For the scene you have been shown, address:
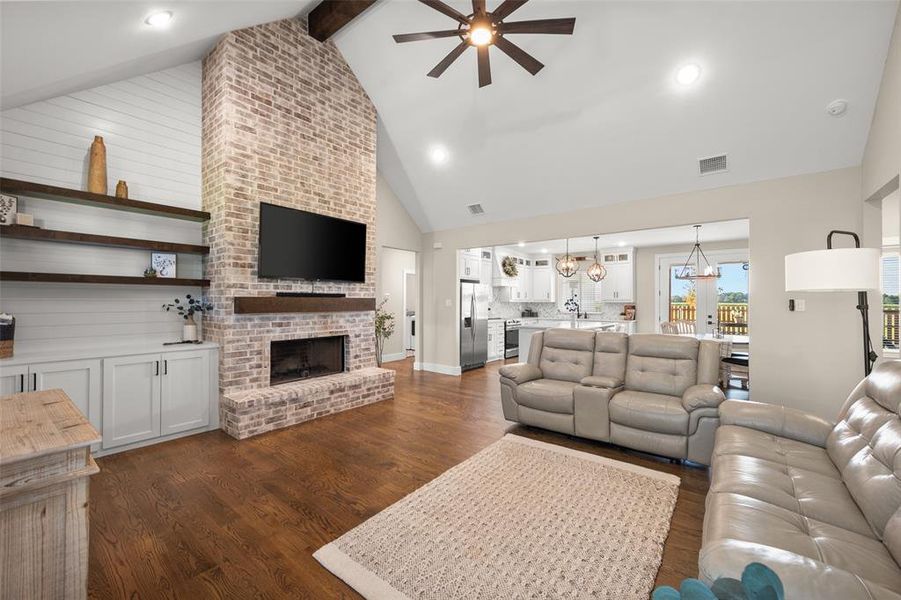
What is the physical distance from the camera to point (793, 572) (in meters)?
1.12

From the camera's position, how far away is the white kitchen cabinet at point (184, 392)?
3602 mm

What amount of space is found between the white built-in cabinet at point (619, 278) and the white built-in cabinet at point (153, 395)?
817 centimetres

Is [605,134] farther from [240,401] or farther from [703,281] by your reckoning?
[703,281]

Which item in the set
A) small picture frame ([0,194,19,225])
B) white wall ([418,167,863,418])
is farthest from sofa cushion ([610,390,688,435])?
small picture frame ([0,194,19,225])

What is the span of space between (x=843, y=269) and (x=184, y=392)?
205 inches

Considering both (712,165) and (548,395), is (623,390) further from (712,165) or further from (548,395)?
(712,165)

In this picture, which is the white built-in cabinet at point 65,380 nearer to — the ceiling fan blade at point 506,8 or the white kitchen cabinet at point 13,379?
the white kitchen cabinet at point 13,379

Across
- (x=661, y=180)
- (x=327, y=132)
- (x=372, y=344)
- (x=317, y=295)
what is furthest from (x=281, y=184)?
(x=661, y=180)

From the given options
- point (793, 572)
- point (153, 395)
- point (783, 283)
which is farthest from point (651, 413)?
point (153, 395)

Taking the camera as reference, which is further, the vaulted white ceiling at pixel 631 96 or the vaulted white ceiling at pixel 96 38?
the vaulted white ceiling at pixel 631 96

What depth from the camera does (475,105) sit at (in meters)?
4.67

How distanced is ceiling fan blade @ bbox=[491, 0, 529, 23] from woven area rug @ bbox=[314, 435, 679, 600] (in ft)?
10.3

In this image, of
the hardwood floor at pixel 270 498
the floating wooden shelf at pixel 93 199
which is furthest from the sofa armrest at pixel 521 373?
the floating wooden shelf at pixel 93 199

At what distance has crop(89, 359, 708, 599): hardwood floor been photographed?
6.21 ft
